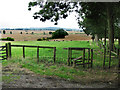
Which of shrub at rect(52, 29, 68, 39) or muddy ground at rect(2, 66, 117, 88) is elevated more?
shrub at rect(52, 29, 68, 39)

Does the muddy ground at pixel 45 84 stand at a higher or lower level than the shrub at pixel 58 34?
lower

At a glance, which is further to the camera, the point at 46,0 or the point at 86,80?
the point at 46,0

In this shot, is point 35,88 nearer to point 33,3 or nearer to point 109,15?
point 33,3

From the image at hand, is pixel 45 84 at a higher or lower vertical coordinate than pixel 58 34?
lower

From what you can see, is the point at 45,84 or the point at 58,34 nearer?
the point at 45,84

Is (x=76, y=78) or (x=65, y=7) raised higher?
(x=65, y=7)

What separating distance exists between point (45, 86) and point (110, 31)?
52.7ft

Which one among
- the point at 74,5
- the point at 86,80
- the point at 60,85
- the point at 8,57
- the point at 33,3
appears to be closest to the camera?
the point at 60,85

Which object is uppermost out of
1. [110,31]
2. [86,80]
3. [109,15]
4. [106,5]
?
[106,5]

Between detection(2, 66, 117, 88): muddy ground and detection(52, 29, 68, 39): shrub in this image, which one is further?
detection(52, 29, 68, 39): shrub

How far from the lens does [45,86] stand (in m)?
6.30

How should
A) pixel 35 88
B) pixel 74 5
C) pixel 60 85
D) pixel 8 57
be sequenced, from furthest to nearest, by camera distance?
pixel 74 5 → pixel 8 57 → pixel 60 85 → pixel 35 88

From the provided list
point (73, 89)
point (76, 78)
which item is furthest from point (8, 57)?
point (73, 89)

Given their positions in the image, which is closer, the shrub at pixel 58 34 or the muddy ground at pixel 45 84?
the muddy ground at pixel 45 84
